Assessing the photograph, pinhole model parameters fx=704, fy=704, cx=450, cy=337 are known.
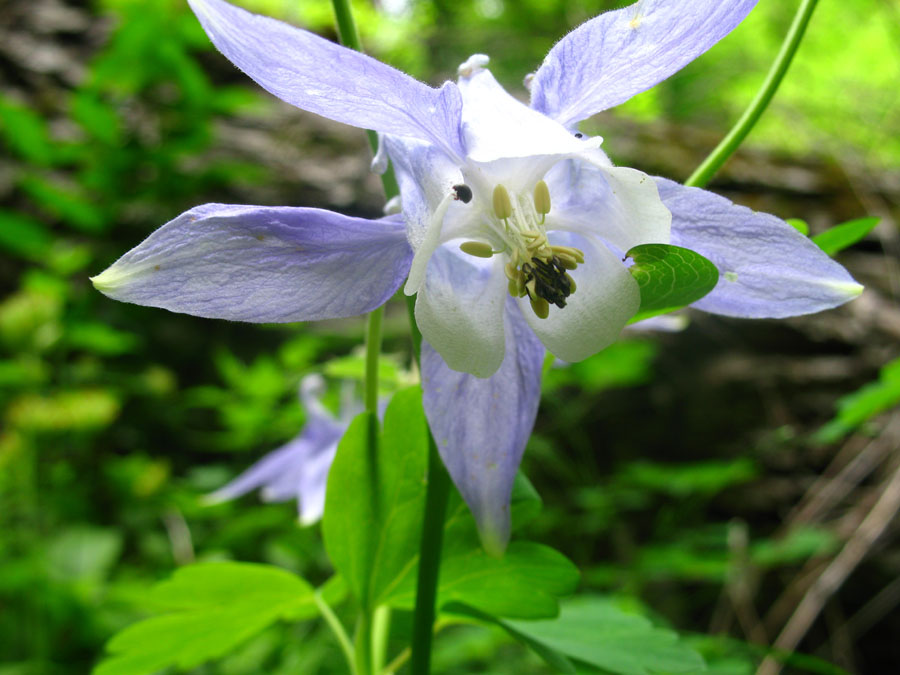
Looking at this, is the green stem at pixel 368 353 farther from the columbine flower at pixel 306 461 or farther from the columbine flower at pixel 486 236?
the columbine flower at pixel 306 461

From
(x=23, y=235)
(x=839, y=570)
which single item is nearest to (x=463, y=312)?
(x=839, y=570)

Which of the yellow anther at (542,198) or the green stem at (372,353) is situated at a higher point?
the yellow anther at (542,198)

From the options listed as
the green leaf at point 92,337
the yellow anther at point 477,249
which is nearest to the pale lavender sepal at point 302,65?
the yellow anther at point 477,249

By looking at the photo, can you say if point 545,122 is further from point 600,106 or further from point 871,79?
point 871,79

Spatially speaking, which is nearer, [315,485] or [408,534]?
[408,534]

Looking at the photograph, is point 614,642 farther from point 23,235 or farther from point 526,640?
point 23,235

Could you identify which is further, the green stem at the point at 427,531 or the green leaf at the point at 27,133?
the green leaf at the point at 27,133

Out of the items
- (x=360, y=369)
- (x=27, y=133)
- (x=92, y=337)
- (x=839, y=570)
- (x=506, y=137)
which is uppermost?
(x=27, y=133)

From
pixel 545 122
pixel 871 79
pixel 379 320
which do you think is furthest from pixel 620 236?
pixel 871 79

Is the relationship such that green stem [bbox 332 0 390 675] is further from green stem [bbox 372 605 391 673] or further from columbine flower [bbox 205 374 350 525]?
columbine flower [bbox 205 374 350 525]
